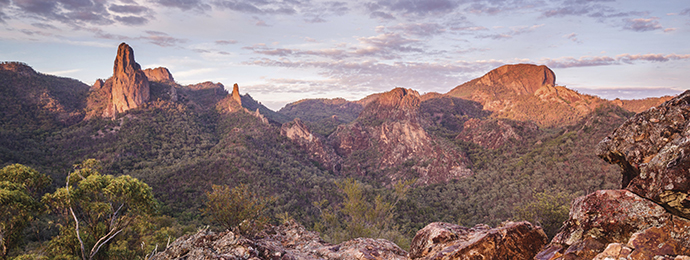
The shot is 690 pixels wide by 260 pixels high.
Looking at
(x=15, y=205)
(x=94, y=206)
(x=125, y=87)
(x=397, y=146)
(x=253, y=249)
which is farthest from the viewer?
(x=397, y=146)

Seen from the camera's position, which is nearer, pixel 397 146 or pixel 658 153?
pixel 658 153

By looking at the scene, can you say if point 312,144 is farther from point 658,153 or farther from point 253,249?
point 658,153

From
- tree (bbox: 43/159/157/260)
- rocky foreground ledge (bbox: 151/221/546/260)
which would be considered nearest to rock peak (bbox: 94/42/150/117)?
tree (bbox: 43/159/157/260)

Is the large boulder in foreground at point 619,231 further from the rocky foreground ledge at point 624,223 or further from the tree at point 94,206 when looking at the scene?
the tree at point 94,206

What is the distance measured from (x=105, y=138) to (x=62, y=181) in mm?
38492

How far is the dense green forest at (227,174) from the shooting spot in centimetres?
1775

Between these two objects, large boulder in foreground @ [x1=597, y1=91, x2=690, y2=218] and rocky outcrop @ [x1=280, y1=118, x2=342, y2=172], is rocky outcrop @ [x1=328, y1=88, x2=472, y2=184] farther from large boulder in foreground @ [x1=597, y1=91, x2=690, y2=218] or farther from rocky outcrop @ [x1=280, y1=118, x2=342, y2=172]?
large boulder in foreground @ [x1=597, y1=91, x2=690, y2=218]

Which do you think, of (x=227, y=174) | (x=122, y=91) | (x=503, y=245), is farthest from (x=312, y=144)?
(x=503, y=245)

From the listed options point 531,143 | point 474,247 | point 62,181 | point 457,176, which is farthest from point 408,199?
point 62,181

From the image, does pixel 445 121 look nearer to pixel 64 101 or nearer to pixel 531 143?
pixel 531 143

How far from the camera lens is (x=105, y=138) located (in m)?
85.0

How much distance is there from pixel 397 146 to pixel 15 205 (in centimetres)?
11090

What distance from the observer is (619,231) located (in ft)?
21.4

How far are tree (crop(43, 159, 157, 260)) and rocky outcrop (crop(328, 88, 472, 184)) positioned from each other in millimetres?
92131
